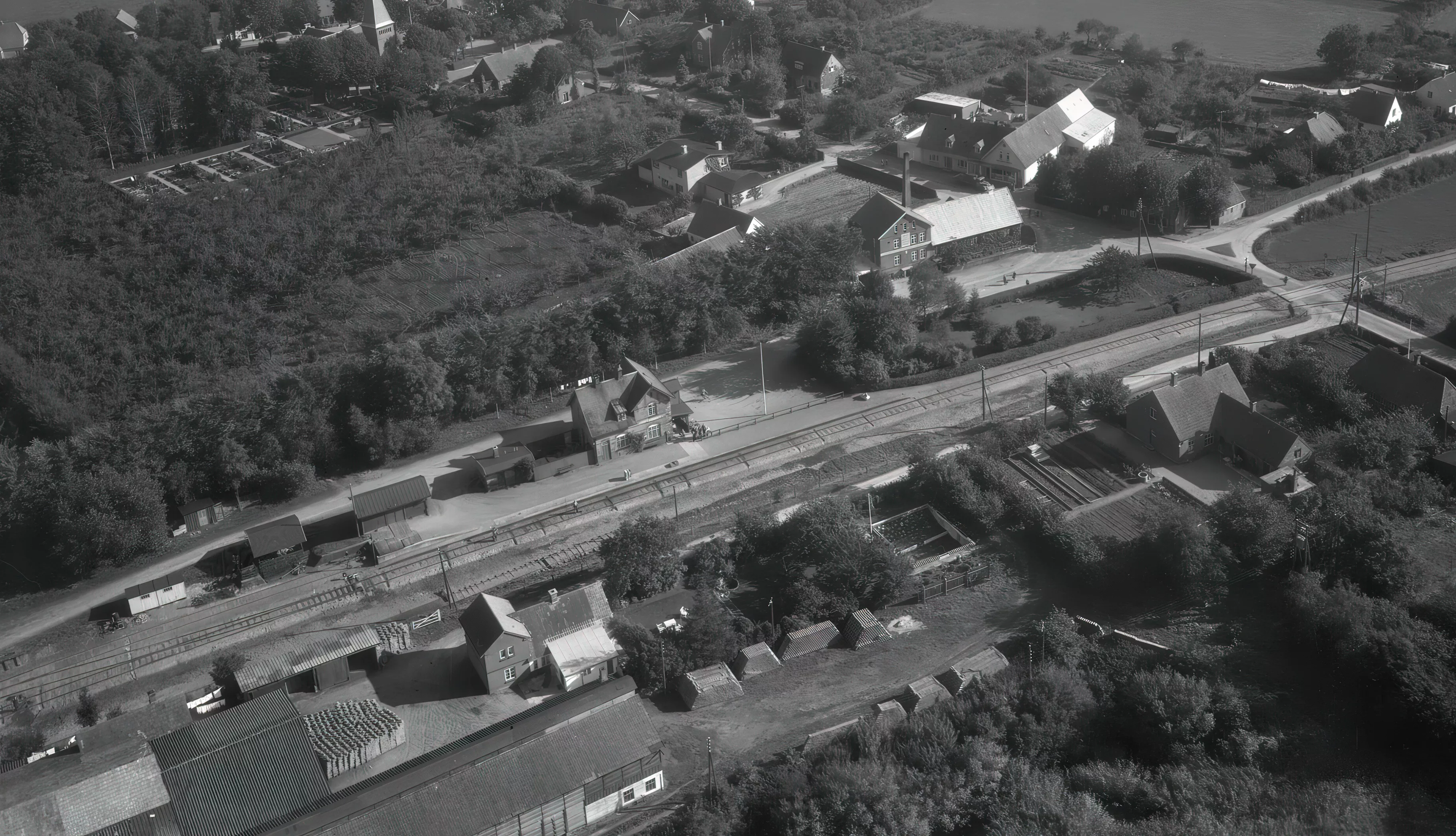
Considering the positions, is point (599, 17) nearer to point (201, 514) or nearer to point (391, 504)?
point (201, 514)

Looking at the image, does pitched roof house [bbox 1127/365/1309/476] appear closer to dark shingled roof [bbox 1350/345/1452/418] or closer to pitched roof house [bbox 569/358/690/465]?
dark shingled roof [bbox 1350/345/1452/418]

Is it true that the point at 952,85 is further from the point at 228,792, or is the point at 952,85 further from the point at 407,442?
the point at 228,792

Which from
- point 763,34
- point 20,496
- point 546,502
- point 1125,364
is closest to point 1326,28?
point 763,34

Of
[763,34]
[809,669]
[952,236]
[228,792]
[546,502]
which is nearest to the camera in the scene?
[228,792]

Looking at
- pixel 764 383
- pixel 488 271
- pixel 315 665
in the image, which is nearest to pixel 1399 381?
pixel 764 383

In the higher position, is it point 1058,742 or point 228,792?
point 228,792

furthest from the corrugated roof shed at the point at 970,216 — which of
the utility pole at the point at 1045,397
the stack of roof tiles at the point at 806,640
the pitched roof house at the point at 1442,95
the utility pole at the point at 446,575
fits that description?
the pitched roof house at the point at 1442,95

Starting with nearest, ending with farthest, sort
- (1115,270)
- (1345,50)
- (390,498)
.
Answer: (390,498) < (1115,270) < (1345,50)
